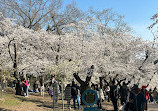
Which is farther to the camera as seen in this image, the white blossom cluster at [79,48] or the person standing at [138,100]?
the white blossom cluster at [79,48]

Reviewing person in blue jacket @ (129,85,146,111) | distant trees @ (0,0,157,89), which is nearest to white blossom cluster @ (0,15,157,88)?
distant trees @ (0,0,157,89)

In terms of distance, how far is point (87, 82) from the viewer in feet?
47.6

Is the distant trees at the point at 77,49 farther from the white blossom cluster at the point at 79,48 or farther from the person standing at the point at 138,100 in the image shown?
the person standing at the point at 138,100

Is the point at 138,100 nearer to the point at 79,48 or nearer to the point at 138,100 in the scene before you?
the point at 138,100

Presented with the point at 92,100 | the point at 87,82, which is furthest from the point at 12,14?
the point at 92,100

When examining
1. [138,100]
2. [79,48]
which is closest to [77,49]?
[79,48]

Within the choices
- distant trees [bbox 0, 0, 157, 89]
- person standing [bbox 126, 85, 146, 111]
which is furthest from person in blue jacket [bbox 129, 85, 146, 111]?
distant trees [bbox 0, 0, 157, 89]

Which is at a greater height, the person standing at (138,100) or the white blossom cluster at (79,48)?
the white blossom cluster at (79,48)

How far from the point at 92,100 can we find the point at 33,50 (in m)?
11.7

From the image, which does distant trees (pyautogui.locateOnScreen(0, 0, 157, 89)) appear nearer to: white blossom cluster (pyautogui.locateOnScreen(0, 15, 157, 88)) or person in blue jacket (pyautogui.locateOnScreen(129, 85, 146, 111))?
white blossom cluster (pyautogui.locateOnScreen(0, 15, 157, 88))

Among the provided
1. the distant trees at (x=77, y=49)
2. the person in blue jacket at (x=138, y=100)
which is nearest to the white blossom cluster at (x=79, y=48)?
the distant trees at (x=77, y=49)

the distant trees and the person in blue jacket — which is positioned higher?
the distant trees

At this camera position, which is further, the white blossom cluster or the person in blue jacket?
the white blossom cluster

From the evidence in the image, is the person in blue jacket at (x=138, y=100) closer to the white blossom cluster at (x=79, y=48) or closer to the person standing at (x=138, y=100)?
the person standing at (x=138, y=100)
